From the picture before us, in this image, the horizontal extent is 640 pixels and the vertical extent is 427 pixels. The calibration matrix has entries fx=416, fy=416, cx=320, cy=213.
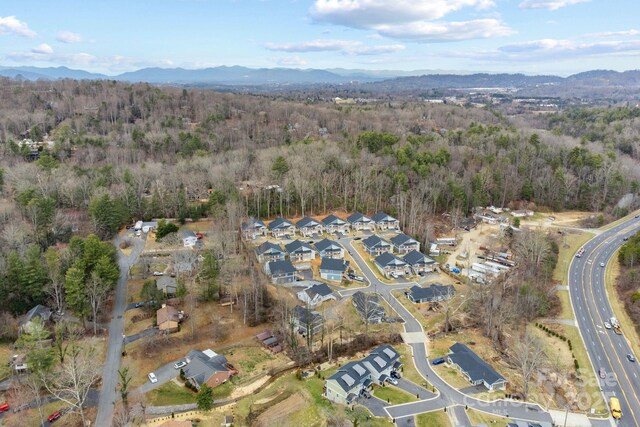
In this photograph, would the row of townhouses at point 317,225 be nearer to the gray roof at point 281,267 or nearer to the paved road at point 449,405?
the gray roof at point 281,267

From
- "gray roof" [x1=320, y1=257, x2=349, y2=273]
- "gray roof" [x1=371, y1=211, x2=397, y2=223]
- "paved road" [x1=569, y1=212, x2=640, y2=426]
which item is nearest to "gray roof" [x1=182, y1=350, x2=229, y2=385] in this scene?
"gray roof" [x1=320, y1=257, x2=349, y2=273]

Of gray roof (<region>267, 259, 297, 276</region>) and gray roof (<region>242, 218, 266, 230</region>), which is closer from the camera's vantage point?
gray roof (<region>267, 259, 297, 276</region>)

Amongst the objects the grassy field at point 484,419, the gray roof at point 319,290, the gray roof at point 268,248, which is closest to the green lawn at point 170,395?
the gray roof at point 319,290

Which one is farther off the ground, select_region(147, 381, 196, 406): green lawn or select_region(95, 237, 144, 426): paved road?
select_region(95, 237, 144, 426): paved road

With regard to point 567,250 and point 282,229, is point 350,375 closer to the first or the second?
point 282,229

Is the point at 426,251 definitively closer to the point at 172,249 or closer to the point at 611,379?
the point at 611,379

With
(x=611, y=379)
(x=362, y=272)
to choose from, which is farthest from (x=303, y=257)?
(x=611, y=379)

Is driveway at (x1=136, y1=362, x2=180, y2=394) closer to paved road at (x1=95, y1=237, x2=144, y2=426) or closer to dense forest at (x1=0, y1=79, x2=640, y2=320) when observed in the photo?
paved road at (x1=95, y1=237, x2=144, y2=426)

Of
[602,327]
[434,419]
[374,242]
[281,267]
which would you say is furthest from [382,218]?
[434,419]
